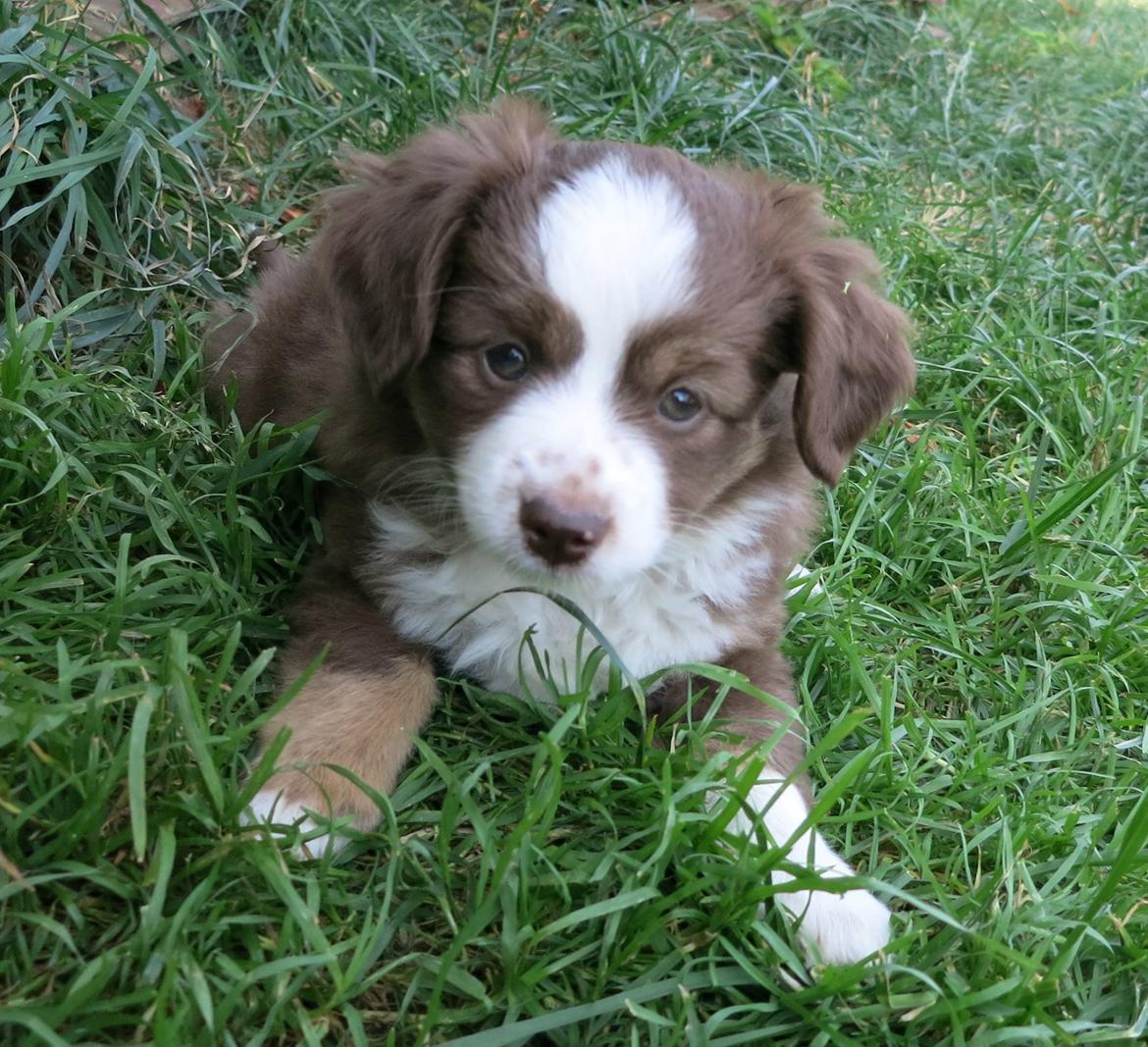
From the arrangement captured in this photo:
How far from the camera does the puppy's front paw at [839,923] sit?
228cm

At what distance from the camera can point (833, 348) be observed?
2.60 meters

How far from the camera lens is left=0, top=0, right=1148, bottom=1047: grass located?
2.06m

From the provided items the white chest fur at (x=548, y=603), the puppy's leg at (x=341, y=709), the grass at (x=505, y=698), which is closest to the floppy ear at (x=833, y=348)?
the white chest fur at (x=548, y=603)

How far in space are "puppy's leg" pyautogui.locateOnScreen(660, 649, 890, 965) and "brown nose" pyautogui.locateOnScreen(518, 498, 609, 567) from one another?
0.61 metres

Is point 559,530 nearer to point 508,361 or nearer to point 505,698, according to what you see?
point 508,361

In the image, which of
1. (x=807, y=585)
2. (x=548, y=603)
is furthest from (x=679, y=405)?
(x=807, y=585)

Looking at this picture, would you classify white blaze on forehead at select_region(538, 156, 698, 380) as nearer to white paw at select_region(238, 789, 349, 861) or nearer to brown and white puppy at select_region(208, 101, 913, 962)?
brown and white puppy at select_region(208, 101, 913, 962)

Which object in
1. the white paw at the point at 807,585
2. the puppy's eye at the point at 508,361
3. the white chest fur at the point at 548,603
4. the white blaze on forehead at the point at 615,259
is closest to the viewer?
the white blaze on forehead at the point at 615,259

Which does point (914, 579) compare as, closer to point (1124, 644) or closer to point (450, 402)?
point (1124, 644)

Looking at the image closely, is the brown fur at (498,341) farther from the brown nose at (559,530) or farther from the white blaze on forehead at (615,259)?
the brown nose at (559,530)

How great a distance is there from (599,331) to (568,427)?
207 millimetres

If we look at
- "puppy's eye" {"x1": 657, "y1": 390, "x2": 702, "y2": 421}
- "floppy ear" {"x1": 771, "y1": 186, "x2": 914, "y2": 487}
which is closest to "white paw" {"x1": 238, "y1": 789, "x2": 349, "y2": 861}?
"puppy's eye" {"x1": 657, "y1": 390, "x2": 702, "y2": 421}

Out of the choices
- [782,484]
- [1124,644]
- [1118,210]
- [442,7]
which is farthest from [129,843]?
[1118,210]

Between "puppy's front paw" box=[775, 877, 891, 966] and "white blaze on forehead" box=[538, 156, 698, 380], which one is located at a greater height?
"white blaze on forehead" box=[538, 156, 698, 380]
